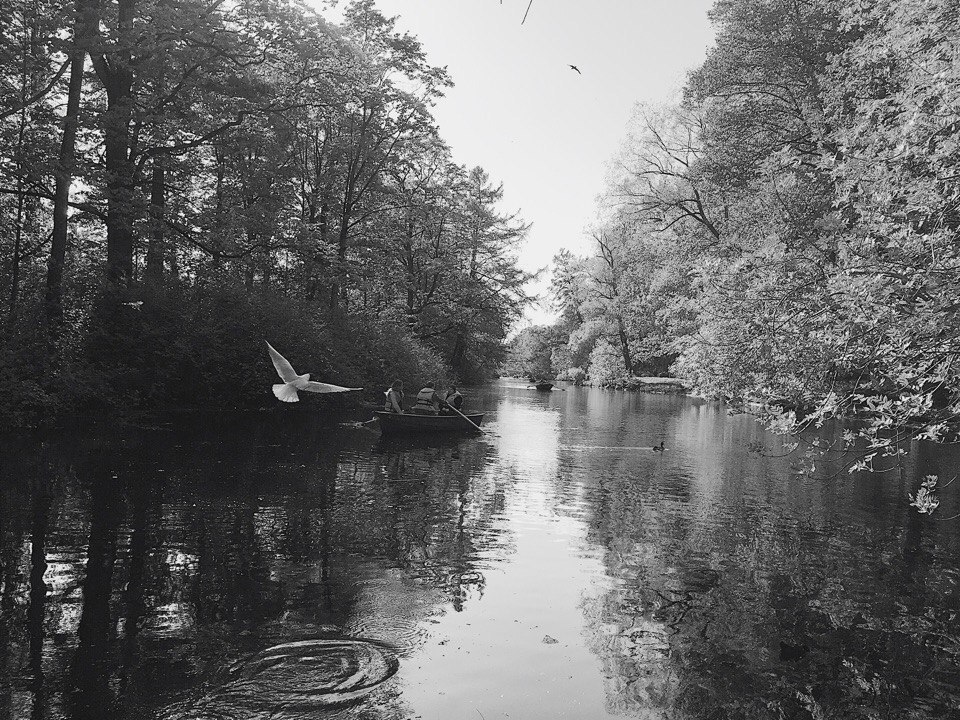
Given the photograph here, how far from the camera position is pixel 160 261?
23.5 meters

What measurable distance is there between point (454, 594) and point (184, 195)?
75.1ft

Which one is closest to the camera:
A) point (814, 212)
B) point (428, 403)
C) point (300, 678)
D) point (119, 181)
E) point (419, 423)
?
point (300, 678)

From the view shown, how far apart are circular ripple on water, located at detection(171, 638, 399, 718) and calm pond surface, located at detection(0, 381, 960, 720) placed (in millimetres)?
21

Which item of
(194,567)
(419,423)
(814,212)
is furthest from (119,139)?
(814,212)

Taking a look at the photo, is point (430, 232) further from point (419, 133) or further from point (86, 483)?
point (86, 483)

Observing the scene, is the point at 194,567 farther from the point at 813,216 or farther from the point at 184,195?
the point at 184,195

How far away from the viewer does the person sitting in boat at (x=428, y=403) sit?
72.8 feet

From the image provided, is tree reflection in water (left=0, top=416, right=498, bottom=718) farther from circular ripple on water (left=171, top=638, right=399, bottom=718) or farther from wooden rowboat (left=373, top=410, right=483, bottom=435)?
wooden rowboat (left=373, top=410, right=483, bottom=435)

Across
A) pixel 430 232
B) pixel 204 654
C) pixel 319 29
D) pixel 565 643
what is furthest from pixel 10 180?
pixel 430 232

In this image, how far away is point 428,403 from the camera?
22.5 m

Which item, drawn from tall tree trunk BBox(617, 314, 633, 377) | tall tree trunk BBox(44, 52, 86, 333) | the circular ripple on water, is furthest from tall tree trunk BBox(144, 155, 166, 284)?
tall tree trunk BBox(617, 314, 633, 377)

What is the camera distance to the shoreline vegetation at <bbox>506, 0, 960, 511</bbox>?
6930 mm

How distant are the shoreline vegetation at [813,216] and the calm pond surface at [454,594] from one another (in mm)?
1604

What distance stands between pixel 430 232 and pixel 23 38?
2946 centimetres
